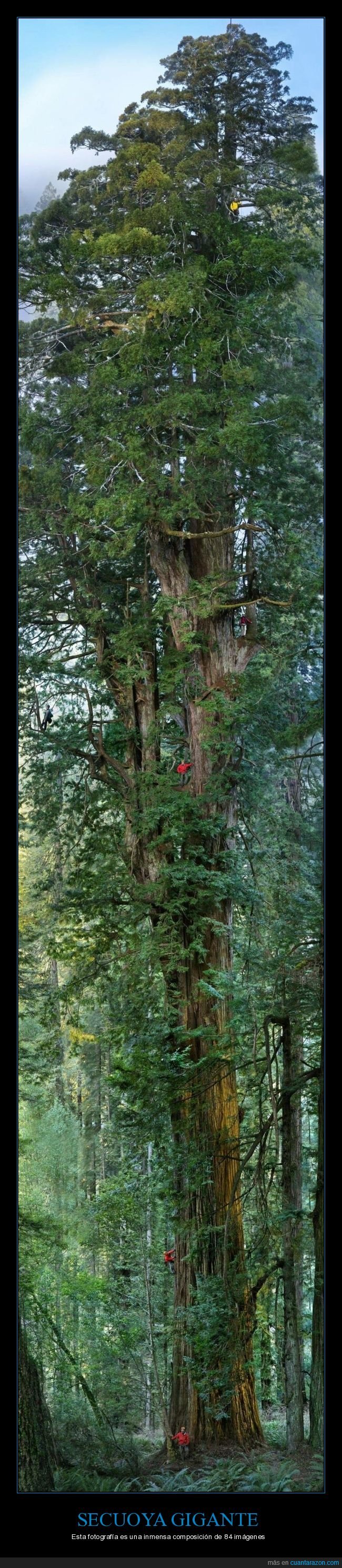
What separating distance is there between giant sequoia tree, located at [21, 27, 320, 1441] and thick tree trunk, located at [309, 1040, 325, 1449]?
0.32 metres

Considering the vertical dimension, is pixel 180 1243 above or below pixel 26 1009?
below

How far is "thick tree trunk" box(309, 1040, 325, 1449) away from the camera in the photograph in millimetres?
4742

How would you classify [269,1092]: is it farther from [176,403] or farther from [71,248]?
[71,248]

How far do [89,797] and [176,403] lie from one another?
187 centimetres

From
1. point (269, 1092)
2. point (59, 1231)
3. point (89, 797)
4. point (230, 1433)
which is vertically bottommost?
point (230, 1433)

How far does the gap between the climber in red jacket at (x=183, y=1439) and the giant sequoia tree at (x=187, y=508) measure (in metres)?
0.03

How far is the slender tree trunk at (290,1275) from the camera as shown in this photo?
4898 millimetres

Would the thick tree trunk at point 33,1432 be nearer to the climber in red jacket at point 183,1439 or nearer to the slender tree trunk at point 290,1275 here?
the climber in red jacket at point 183,1439

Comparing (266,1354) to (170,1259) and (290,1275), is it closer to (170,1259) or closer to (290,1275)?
(290,1275)

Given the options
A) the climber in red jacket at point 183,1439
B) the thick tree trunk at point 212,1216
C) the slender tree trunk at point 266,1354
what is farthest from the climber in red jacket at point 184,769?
the climber in red jacket at point 183,1439

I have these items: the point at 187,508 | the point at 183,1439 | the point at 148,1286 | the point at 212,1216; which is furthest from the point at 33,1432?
the point at 187,508

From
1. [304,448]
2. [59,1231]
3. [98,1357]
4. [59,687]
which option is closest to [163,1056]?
[59,1231]

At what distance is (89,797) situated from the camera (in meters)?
6.05
